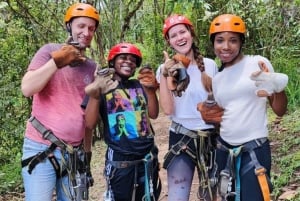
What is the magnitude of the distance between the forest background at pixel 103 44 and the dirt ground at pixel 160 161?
1108 millimetres

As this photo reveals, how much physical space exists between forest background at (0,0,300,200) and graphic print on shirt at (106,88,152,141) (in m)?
1.59

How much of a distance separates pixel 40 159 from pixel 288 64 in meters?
6.43

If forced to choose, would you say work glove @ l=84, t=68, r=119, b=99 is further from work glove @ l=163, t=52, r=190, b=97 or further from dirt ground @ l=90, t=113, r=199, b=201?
dirt ground @ l=90, t=113, r=199, b=201

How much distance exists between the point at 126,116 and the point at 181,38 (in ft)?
2.49

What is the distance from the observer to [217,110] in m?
3.41

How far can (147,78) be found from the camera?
3617 millimetres

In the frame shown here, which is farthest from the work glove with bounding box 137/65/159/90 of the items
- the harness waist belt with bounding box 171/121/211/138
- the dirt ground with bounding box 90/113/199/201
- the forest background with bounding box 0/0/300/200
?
the dirt ground with bounding box 90/113/199/201

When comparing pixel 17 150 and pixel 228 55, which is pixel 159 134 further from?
pixel 228 55

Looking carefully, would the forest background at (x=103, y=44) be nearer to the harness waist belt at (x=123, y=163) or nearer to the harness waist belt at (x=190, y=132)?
the harness waist belt at (x=190, y=132)

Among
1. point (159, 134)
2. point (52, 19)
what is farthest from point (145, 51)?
point (52, 19)

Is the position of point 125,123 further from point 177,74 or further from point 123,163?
point 177,74

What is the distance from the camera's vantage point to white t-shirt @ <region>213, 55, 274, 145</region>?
3.17 metres

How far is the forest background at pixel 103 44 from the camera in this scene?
6.10m

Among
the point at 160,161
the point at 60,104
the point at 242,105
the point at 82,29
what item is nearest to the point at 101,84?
the point at 60,104
